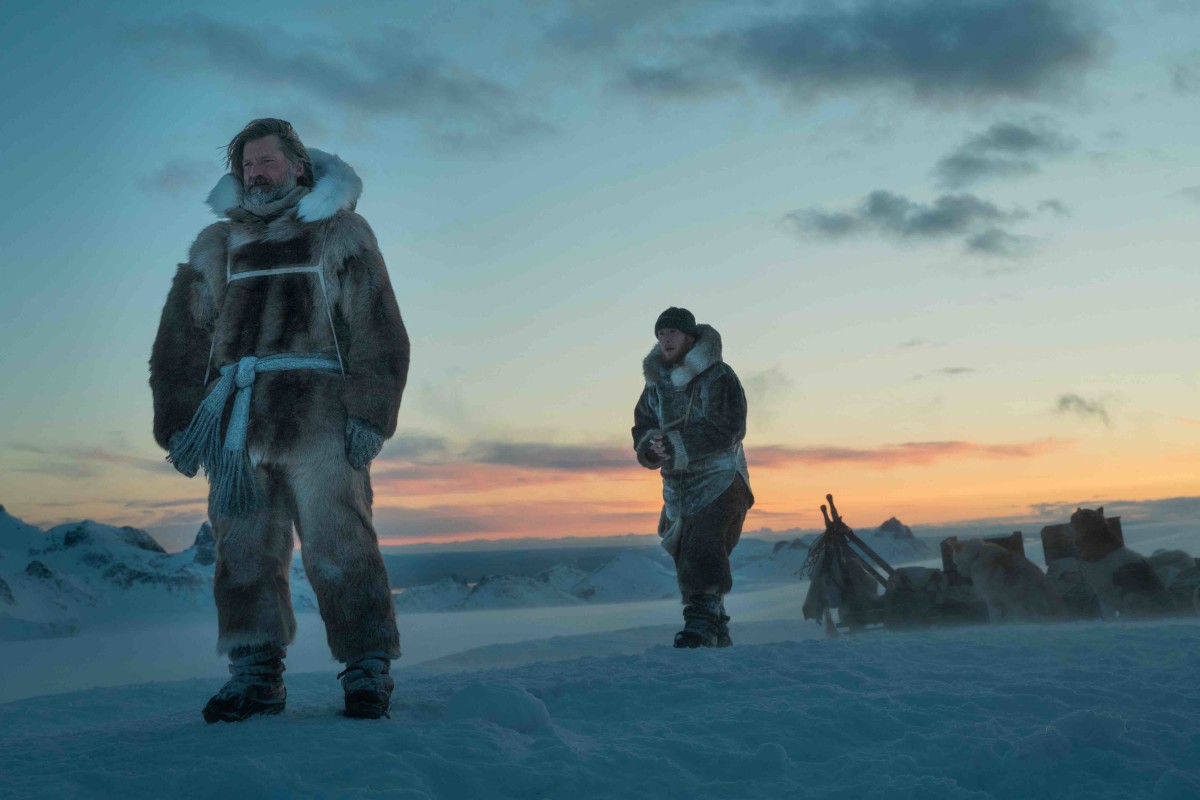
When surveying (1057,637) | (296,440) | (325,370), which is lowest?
(1057,637)

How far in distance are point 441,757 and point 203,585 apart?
6641mm

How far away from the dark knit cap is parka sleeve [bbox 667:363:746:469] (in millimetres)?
366

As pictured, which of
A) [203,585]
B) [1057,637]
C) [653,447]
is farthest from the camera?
[203,585]

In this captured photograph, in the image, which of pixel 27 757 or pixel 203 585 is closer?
pixel 27 757

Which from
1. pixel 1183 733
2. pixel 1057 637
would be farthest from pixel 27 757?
pixel 1057 637

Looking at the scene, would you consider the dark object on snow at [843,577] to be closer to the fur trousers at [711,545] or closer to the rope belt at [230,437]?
the fur trousers at [711,545]

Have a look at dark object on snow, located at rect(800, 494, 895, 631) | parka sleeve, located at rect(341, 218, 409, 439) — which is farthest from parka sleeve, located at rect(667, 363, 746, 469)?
parka sleeve, located at rect(341, 218, 409, 439)

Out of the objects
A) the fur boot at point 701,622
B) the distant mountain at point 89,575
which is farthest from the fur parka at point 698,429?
the distant mountain at point 89,575

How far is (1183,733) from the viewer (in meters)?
2.79

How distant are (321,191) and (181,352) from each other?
0.86m

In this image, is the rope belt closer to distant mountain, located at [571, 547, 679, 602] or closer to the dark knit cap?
the dark knit cap

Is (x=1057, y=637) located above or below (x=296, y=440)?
below

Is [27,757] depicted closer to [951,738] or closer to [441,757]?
[441,757]

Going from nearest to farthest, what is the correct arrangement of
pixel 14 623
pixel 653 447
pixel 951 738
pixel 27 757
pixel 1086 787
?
pixel 1086 787 → pixel 951 738 → pixel 27 757 → pixel 653 447 → pixel 14 623
